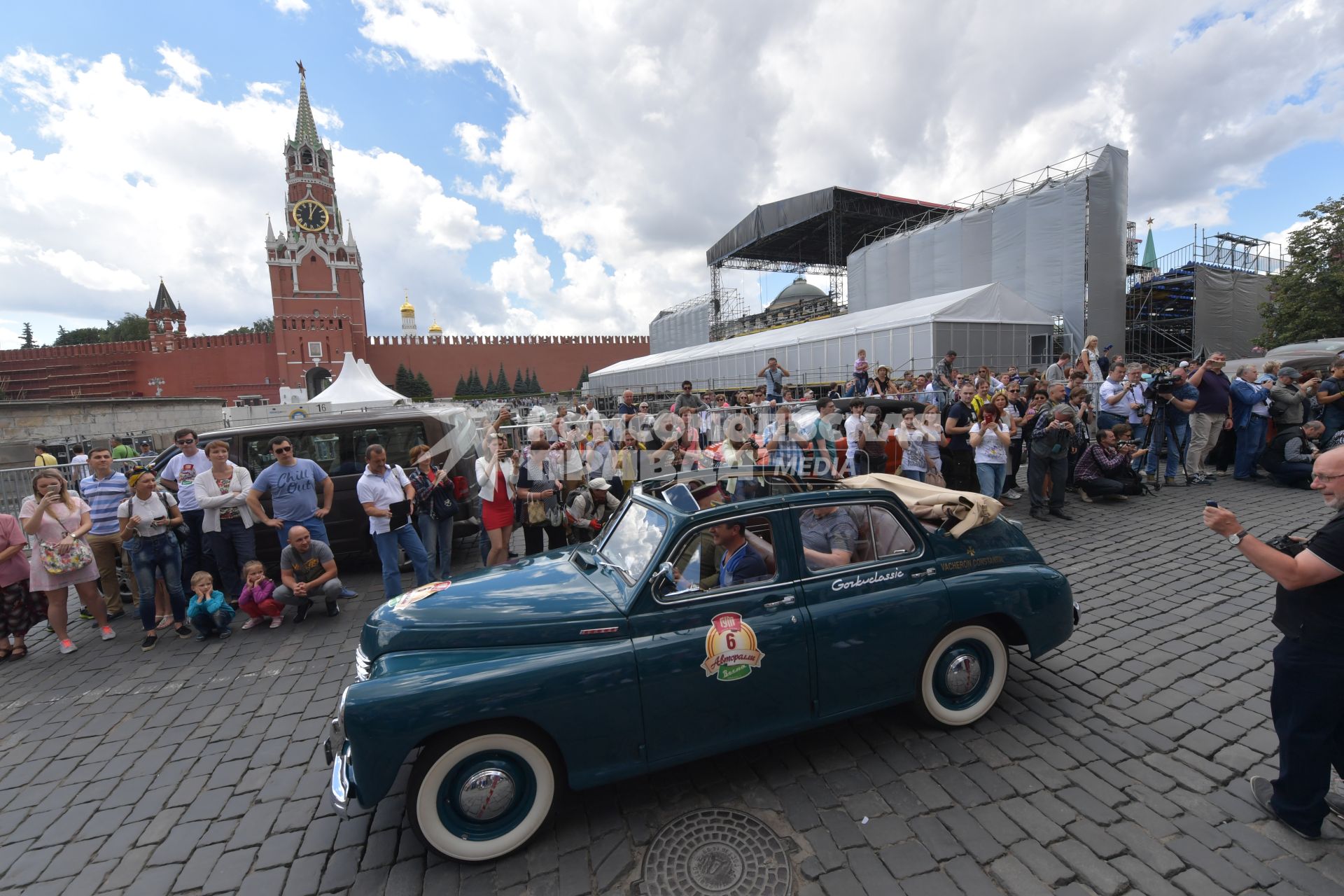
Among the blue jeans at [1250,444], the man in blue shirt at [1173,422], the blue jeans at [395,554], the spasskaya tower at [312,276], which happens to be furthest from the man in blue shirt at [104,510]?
the spasskaya tower at [312,276]

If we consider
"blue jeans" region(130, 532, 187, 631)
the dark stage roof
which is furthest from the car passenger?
the dark stage roof

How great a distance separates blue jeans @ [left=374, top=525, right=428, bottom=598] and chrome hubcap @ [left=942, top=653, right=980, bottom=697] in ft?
16.5

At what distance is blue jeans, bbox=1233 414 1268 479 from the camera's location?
9.50 metres

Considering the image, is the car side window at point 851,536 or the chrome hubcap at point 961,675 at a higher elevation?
the car side window at point 851,536

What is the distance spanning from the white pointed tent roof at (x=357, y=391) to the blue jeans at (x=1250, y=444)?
19291 millimetres

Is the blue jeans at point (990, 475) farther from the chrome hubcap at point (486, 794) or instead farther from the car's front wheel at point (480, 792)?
the chrome hubcap at point (486, 794)

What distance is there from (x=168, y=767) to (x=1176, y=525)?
10568 millimetres

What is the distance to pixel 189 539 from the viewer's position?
20.2 feet

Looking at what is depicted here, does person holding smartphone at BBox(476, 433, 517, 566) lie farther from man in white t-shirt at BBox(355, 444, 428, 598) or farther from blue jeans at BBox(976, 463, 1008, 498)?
blue jeans at BBox(976, 463, 1008, 498)

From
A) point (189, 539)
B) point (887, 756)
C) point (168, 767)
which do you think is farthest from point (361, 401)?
point (887, 756)

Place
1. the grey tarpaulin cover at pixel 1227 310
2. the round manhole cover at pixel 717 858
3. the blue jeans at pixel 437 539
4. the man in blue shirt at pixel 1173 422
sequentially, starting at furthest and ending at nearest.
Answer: the grey tarpaulin cover at pixel 1227 310 → the man in blue shirt at pixel 1173 422 → the blue jeans at pixel 437 539 → the round manhole cover at pixel 717 858

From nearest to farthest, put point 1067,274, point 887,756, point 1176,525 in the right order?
1. point 887,756
2. point 1176,525
3. point 1067,274

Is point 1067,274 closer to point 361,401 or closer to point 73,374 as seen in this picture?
point 361,401

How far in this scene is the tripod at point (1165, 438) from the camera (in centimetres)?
940
